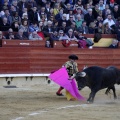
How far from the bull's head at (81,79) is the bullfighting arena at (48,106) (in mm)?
380

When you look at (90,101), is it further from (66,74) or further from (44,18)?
(44,18)

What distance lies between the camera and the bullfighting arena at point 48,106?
10.8m

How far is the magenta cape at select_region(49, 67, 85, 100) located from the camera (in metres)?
13.9

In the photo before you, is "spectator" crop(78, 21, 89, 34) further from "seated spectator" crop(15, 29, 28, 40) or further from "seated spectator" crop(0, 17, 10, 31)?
"seated spectator" crop(0, 17, 10, 31)

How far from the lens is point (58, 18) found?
18.1 metres

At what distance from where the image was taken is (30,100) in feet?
44.1

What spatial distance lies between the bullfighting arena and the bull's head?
380 mm

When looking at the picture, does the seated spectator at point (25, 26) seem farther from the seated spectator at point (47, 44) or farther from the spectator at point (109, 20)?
the spectator at point (109, 20)

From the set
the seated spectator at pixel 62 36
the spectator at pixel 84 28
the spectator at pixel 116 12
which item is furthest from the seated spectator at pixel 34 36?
the spectator at pixel 116 12

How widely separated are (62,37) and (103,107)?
5.73 meters

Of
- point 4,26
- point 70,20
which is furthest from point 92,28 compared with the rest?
point 4,26

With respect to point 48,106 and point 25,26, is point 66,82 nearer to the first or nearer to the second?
point 48,106

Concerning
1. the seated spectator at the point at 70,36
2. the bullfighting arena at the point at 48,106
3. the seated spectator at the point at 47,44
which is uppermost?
the seated spectator at the point at 70,36

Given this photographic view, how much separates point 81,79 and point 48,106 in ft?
4.22
